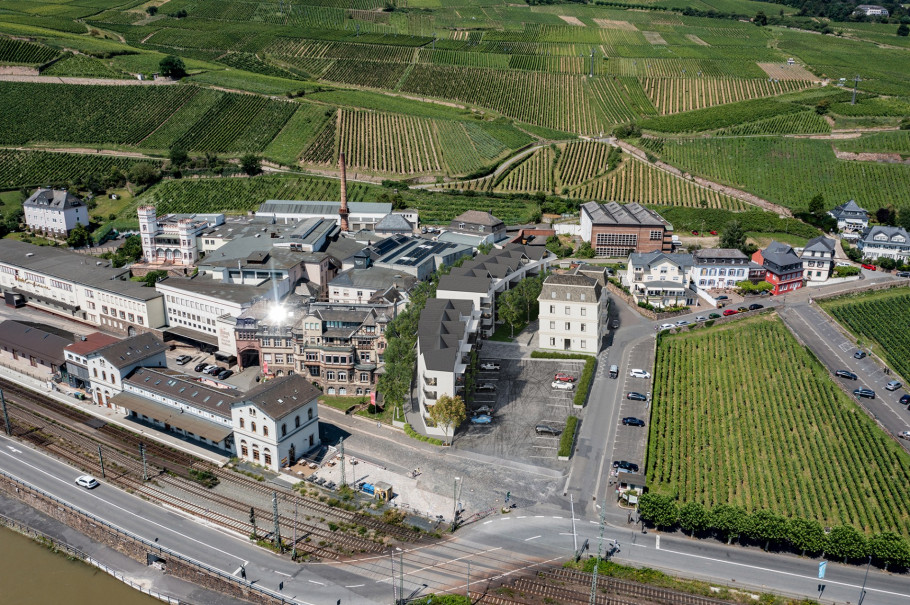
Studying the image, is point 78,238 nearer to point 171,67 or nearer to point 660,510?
point 171,67

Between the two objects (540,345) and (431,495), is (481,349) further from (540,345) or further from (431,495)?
(431,495)

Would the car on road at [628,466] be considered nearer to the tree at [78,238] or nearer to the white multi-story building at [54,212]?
the tree at [78,238]

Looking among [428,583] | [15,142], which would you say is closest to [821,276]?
[428,583]

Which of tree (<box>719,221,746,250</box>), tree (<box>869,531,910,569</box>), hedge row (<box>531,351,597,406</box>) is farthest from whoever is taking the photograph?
tree (<box>719,221,746,250</box>)

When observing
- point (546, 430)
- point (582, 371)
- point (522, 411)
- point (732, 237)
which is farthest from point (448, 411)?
point (732, 237)

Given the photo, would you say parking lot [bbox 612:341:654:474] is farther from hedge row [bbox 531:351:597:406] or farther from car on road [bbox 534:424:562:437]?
car on road [bbox 534:424:562:437]

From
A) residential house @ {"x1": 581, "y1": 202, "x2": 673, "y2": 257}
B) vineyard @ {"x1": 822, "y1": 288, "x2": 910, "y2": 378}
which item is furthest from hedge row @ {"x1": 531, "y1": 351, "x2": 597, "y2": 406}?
→ residential house @ {"x1": 581, "y1": 202, "x2": 673, "y2": 257}
